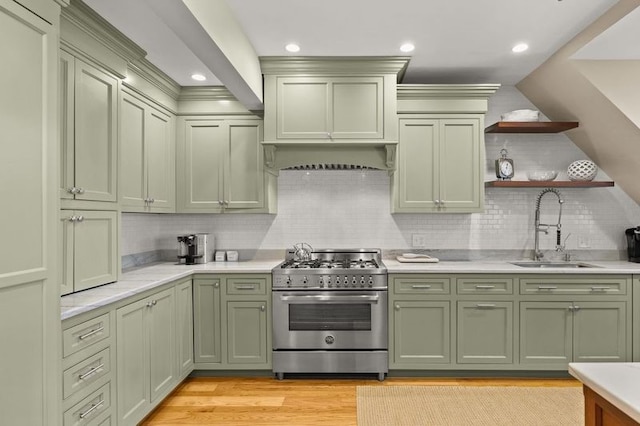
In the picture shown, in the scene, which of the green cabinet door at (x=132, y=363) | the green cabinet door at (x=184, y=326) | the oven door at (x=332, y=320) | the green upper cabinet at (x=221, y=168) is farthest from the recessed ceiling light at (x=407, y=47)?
the green cabinet door at (x=132, y=363)

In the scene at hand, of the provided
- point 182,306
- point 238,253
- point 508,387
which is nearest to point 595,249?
point 508,387

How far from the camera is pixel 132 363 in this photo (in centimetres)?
256

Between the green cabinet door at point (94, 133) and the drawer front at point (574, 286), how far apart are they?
128 inches

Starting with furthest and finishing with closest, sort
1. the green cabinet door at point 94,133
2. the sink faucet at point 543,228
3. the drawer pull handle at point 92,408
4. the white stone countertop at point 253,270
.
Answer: the sink faucet at point 543,228
the white stone countertop at point 253,270
the green cabinet door at point 94,133
the drawer pull handle at point 92,408

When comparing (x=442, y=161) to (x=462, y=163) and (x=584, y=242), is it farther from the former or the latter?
(x=584, y=242)

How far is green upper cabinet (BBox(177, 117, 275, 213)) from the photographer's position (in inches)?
155

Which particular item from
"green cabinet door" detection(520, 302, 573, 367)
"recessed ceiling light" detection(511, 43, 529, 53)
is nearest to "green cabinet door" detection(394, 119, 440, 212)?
"recessed ceiling light" detection(511, 43, 529, 53)

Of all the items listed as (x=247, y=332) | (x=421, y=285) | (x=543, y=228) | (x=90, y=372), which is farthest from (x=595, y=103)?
(x=90, y=372)

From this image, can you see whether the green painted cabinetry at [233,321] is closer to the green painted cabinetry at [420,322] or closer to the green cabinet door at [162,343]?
the green cabinet door at [162,343]

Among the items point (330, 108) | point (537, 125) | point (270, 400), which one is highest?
point (330, 108)

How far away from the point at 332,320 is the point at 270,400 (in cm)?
79

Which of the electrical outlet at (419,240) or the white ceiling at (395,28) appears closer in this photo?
the white ceiling at (395,28)

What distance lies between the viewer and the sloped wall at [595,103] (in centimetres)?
332

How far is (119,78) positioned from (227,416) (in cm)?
245
